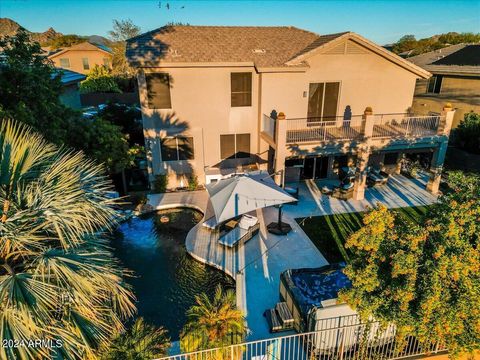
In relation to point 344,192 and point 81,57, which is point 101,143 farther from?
point 81,57

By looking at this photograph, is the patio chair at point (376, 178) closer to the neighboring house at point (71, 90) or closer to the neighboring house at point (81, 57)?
the neighboring house at point (71, 90)

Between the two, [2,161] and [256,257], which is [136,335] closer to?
[2,161]

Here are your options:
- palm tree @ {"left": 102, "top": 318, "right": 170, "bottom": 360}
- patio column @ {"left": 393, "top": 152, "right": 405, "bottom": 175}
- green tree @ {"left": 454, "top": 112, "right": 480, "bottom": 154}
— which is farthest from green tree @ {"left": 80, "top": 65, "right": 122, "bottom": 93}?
palm tree @ {"left": 102, "top": 318, "right": 170, "bottom": 360}

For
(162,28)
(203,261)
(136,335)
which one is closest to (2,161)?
(136,335)

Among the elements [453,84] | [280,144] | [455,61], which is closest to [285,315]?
[280,144]

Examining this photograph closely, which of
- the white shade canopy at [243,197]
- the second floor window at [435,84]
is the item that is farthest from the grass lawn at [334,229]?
the second floor window at [435,84]

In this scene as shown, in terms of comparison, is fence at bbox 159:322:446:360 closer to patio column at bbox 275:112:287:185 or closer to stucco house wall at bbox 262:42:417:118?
patio column at bbox 275:112:287:185
